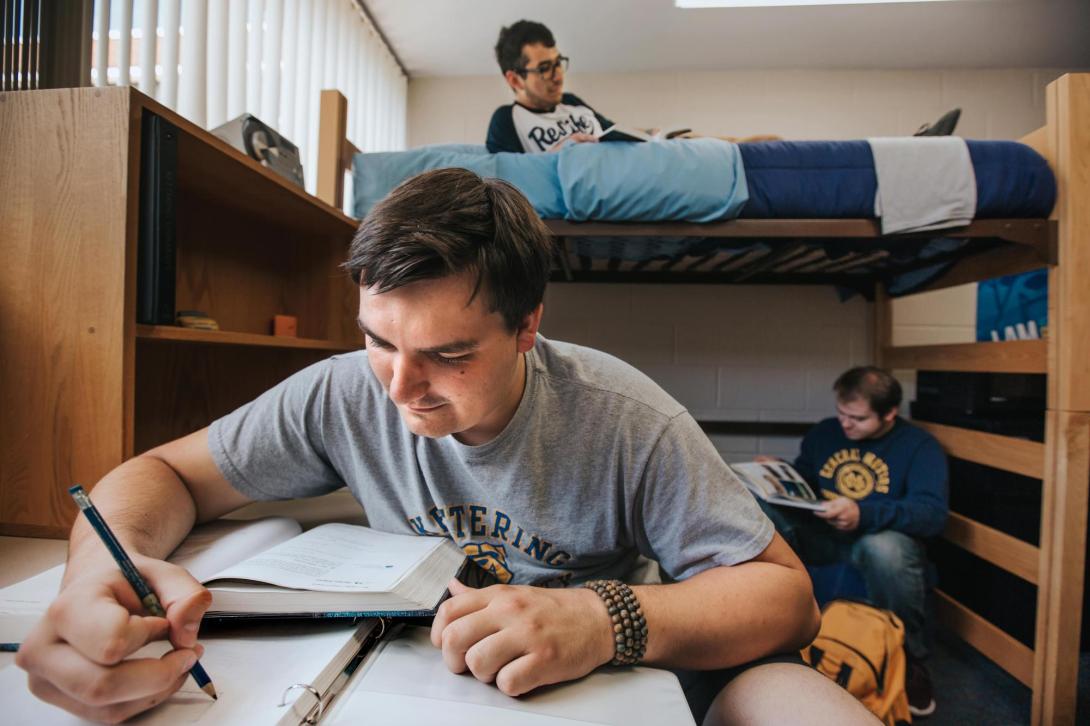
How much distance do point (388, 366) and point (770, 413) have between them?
7.10 feet

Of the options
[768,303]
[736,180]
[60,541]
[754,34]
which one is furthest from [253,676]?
[754,34]

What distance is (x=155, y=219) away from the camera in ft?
2.51

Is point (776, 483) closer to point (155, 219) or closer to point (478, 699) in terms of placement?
point (478, 699)

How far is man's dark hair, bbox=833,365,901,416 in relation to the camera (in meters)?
1.74

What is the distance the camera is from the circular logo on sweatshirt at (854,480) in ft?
5.80

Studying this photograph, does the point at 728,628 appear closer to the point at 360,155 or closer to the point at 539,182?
the point at 539,182

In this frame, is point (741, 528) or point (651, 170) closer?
point (741, 528)

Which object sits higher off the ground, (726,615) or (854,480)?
(726,615)

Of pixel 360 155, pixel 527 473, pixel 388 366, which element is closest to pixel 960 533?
pixel 527 473

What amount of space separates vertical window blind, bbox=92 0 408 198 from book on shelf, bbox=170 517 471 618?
0.92 meters

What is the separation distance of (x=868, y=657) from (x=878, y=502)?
1.72ft

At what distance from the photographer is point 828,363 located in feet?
7.87

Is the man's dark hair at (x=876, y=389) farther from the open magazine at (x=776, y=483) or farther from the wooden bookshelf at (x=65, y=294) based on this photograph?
the wooden bookshelf at (x=65, y=294)

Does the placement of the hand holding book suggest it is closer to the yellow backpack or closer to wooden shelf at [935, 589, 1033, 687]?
the yellow backpack
